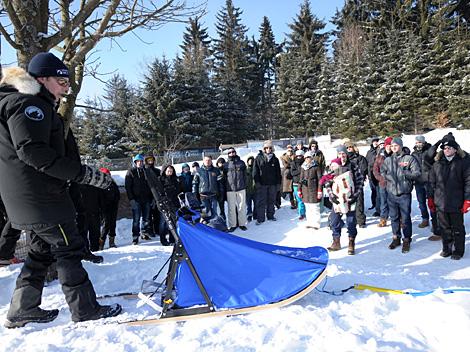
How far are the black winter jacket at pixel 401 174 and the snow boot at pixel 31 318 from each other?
5.67 m

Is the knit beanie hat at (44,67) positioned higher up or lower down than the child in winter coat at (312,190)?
higher up

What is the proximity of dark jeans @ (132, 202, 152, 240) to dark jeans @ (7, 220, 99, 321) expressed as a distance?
5236mm

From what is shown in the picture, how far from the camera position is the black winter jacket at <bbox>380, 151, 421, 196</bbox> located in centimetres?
612

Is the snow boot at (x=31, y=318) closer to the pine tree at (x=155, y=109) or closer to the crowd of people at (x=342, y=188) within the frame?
the crowd of people at (x=342, y=188)

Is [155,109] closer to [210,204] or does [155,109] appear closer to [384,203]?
[210,204]

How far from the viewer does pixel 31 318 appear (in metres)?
2.99

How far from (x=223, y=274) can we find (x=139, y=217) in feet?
18.4

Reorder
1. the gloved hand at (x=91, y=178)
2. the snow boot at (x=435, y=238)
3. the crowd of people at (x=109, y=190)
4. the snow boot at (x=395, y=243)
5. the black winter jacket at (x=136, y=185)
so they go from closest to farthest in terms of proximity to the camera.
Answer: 1. the crowd of people at (x=109, y=190)
2. the gloved hand at (x=91, y=178)
3. the snow boot at (x=395, y=243)
4. the snow boot at (x=435, y=238)
5. the black winter jacket at (x=136, y=185)

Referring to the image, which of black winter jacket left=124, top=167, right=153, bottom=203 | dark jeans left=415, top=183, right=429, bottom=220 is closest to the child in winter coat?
dark jeans left=415, top=183, right=429, bottom=220

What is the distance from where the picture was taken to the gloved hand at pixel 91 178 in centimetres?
291

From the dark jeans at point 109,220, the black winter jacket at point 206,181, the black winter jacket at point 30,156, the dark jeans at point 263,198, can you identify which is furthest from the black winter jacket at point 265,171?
the black winter jacket at point 30,156

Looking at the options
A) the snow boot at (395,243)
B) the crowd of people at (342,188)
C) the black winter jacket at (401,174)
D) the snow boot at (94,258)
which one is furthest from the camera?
the snow boot at (395,243)

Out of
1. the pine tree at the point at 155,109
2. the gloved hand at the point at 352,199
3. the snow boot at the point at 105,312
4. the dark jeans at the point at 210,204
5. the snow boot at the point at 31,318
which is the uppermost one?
the pine tree at the point at 155,109

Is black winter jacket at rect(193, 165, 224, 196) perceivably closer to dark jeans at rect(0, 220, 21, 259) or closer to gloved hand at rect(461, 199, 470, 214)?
dark jeans at rect(0, 220, 21, 259)
